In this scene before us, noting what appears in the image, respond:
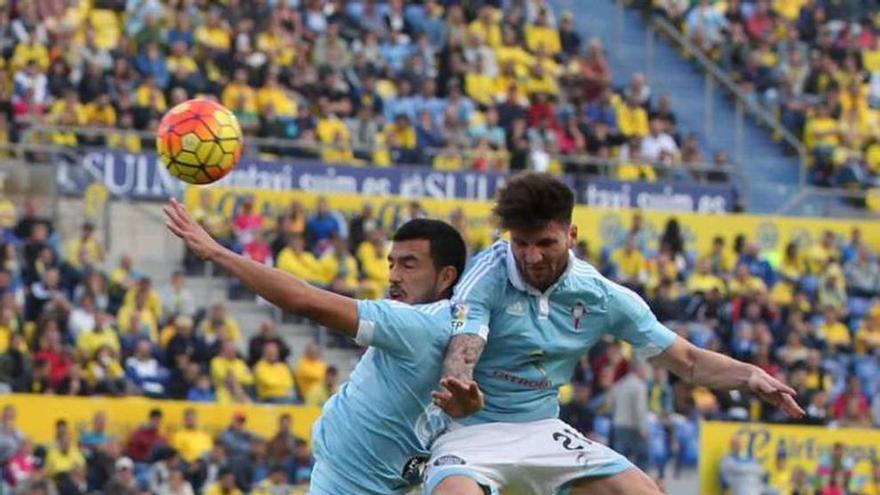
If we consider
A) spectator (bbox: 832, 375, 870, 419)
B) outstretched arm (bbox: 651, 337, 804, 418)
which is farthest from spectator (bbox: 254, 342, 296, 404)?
outstretched arm (bbox: 651, 337, 804, 418)

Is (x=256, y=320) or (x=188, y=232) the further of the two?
(x=256, y=320)

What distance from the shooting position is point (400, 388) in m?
10.0

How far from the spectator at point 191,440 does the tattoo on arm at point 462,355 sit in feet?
33.3

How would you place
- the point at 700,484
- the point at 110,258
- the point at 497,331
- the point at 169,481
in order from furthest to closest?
the point at 110,258, the point at 700,484, the point at 169,481, the point at 497,331

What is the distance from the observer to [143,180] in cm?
2422

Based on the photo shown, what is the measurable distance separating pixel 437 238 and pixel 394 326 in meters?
0.50

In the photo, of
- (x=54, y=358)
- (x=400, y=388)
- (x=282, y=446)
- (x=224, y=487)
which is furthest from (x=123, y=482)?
(x=400, y=388)

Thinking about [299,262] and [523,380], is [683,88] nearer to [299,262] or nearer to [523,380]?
[299,262]

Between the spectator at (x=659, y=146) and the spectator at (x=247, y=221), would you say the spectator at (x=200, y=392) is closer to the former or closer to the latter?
the spectator at (x=247, y=221)

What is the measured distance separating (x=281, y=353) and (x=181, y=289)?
4.34 ft

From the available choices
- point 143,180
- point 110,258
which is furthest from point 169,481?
point 143,180

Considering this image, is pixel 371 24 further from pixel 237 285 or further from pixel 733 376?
pixel 733 376

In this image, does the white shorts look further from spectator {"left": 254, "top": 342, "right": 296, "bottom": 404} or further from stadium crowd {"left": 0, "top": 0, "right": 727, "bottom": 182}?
stadium crowd {"left": 0, "top": 0, "right": 727, "bottom": 182}

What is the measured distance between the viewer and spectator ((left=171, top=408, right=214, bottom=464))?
19750mm
